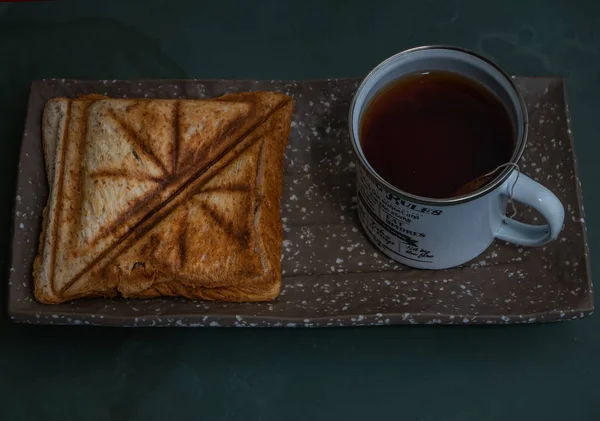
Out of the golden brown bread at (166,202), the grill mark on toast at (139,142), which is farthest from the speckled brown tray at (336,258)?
the grill mark on toast at (139,142)

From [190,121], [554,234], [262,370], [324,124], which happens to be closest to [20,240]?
[190,121]

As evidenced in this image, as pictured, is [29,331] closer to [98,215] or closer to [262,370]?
[98,215]

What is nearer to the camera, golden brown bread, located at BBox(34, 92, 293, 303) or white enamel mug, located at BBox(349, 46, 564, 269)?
white enamel mug, located at BBox(349, 46, 564, 269)

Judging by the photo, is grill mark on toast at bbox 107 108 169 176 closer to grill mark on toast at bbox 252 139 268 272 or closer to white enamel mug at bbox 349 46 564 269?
grill mark on toast at bbox 252 139 268 272

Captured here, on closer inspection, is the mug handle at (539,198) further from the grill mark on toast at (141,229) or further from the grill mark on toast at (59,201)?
the grill mark on toast at (59,201)

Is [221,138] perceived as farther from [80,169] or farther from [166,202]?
[80,169]

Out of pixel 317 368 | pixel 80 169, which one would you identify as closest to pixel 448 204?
pixel 317 368

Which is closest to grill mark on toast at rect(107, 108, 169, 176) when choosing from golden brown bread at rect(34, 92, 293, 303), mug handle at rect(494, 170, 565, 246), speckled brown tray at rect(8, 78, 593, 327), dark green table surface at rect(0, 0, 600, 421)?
golden brown bread at rect(34, 92, 293, 303)
